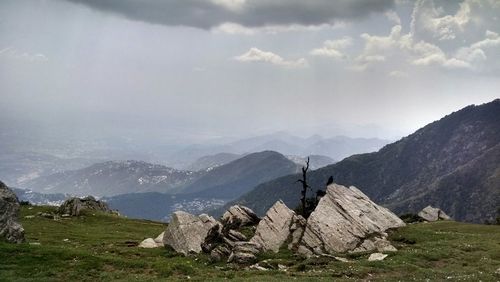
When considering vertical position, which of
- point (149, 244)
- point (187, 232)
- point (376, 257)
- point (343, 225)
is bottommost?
point (149, 244)

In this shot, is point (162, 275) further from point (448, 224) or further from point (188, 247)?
point (448, 224)

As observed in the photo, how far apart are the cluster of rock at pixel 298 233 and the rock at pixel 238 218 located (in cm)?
288

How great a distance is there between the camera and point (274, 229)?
6025 centimetres

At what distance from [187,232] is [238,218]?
1426 centimetres

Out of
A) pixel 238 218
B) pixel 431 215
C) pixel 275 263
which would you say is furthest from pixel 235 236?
pixel 431 215

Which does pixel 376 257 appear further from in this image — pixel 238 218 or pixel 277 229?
pixel 238 218

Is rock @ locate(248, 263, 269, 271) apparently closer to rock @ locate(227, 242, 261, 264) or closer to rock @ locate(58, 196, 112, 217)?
rock @ locate(227, 242, 261, 264)

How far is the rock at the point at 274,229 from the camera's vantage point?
188 feet

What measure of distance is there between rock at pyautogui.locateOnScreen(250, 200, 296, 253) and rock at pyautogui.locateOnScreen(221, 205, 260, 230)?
28.1 feet

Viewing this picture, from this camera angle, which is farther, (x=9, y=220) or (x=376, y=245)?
(x=376, y=245)

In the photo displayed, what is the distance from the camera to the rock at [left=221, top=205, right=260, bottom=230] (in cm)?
7036

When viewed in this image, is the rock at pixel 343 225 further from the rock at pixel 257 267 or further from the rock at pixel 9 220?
the rock at pixel 9 220

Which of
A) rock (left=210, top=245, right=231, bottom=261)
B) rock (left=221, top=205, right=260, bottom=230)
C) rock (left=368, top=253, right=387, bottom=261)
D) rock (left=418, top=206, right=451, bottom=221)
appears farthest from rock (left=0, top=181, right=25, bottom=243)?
rock (left=418, top=206, right=451, bottom=221)

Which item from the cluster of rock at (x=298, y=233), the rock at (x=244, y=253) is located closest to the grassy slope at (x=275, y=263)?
the rock at (x=244, y=253)
